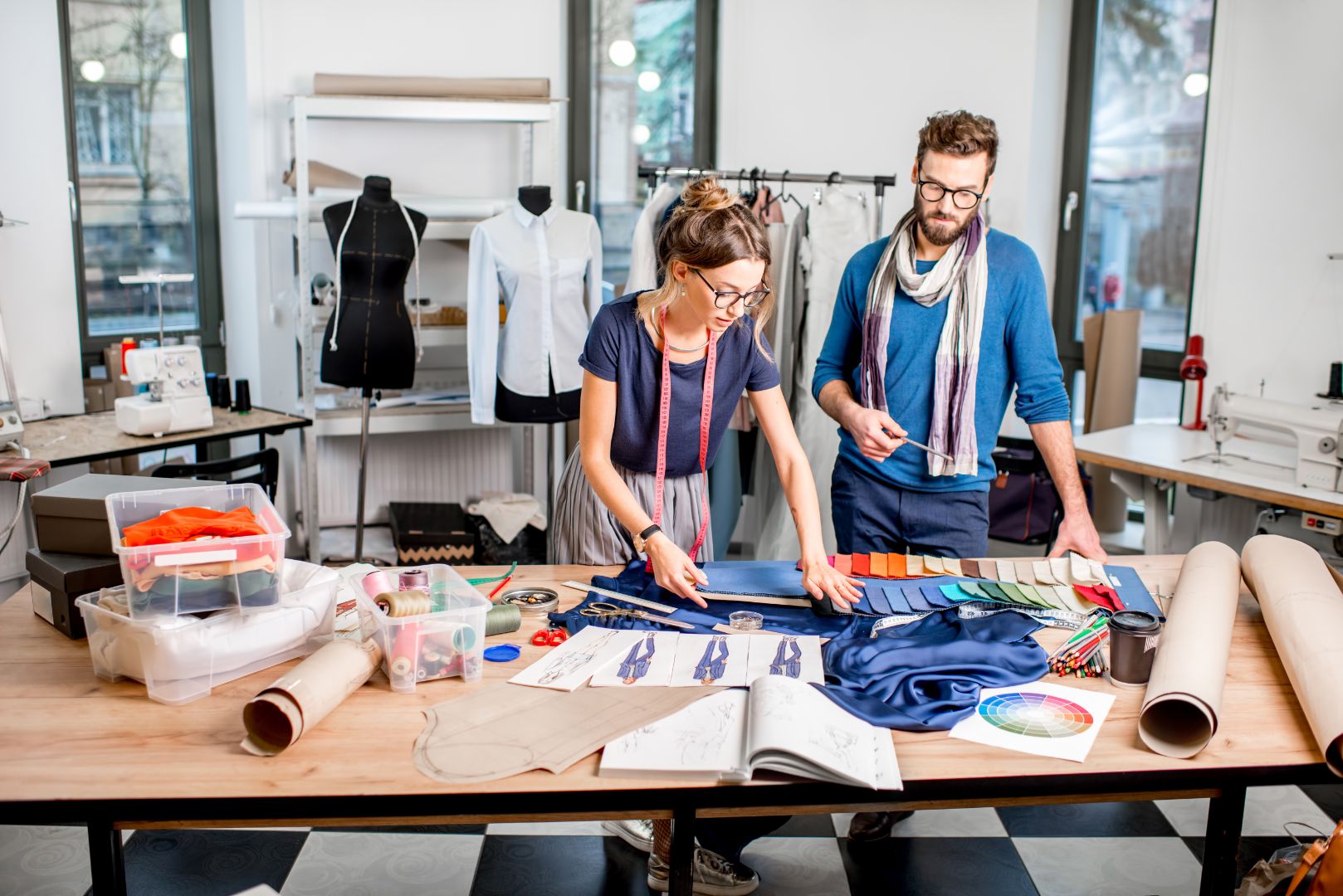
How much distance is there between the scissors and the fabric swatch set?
35mm

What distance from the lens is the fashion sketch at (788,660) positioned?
1.94 m

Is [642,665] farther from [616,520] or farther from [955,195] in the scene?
[955,195]

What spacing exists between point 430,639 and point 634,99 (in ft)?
13.2

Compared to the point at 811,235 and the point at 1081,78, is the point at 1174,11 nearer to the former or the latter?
the point at 1081,78

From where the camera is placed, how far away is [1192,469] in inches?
145

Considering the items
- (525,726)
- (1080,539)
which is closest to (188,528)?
(525,726)

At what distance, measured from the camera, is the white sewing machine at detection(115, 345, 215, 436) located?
3.88m

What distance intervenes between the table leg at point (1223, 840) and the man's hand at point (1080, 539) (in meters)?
0.73

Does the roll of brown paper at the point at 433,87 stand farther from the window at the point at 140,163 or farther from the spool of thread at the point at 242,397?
the spool of thread at the point at 242,397

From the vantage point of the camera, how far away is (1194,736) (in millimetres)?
1732

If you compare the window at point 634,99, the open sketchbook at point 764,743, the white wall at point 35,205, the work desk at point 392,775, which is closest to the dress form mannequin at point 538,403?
the window at point 634,99

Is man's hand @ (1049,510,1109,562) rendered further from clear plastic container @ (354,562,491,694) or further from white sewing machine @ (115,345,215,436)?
white sewing machine @ (115,345,215,436)

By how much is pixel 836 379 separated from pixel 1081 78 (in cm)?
313

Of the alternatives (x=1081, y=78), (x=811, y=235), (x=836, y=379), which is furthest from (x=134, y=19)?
(x=1081, y=78)
